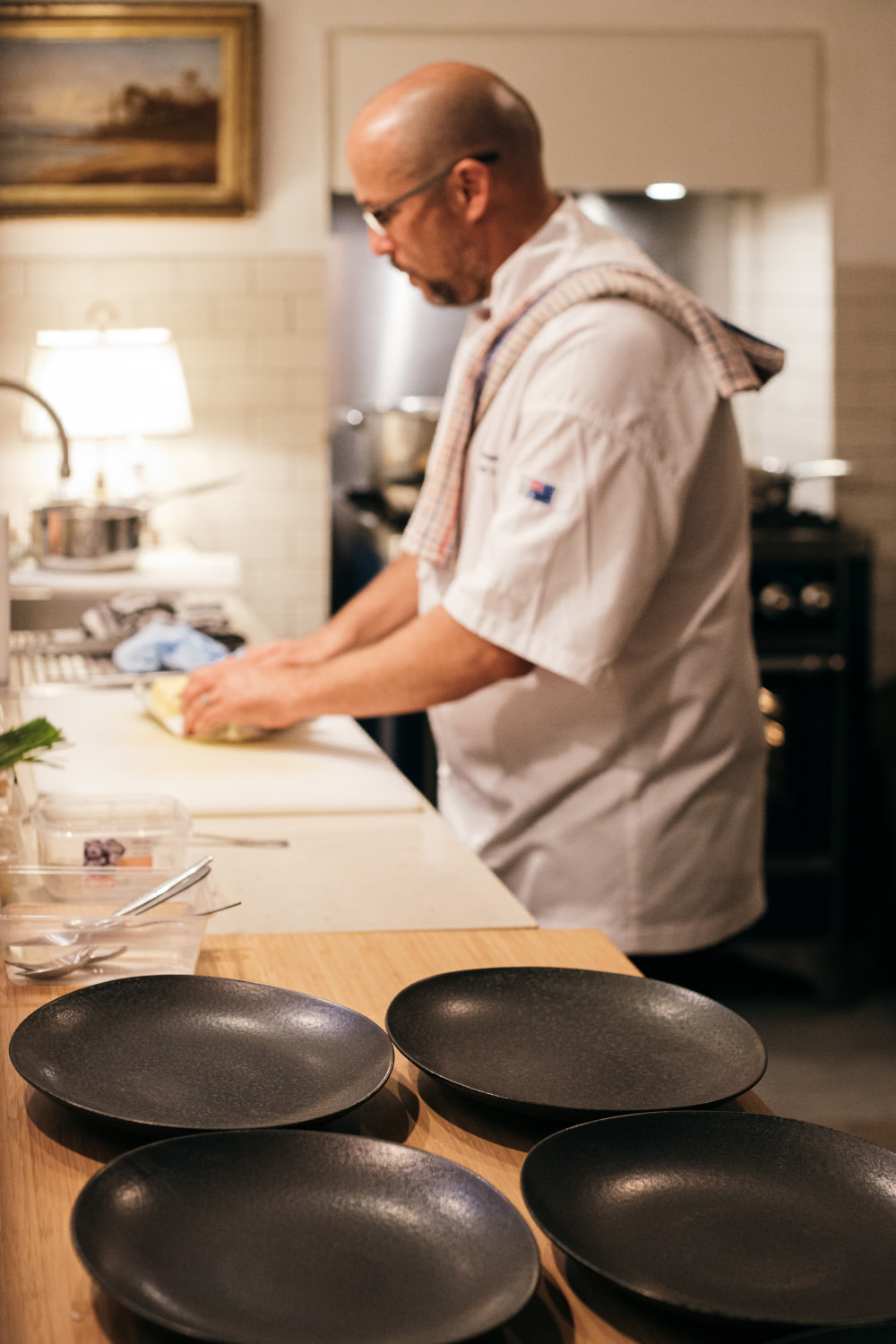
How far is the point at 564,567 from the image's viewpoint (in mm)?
1742

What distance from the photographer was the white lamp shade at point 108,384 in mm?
3633

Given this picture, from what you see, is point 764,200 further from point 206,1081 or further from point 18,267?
point 206,1081

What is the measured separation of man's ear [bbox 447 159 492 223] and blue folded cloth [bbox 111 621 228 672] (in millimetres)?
823

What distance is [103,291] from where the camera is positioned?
13.1ft

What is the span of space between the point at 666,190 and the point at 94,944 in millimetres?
3595

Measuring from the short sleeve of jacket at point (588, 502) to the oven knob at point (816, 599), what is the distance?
79.2 inches

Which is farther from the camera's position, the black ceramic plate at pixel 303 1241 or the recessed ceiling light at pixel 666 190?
the recessed ceiling light at pixel 666 190

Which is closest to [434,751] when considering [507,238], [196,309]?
[196,309]

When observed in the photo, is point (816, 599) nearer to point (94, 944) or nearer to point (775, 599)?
point (775, 599)

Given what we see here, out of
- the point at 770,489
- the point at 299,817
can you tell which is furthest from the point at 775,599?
the point at 299,817

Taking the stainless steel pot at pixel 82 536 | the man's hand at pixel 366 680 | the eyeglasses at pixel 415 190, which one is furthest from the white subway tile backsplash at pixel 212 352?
the man's hand at pixel 366 680

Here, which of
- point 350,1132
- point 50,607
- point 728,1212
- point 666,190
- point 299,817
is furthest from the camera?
point 666,190

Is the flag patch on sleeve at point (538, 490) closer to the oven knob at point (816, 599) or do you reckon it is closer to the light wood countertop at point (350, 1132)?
the light wood countertop at point (350, 1132)

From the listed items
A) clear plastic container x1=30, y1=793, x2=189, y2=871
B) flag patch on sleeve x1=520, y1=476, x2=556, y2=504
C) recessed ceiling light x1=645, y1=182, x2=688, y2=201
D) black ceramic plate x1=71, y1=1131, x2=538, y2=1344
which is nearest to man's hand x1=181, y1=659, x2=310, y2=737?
flag patch on sleeve x1=520, y1=476, x2=556, y2=504
